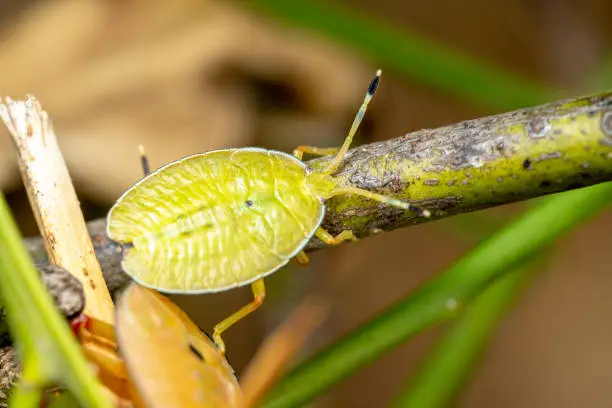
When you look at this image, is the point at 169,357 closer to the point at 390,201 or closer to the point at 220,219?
the point at 220,219

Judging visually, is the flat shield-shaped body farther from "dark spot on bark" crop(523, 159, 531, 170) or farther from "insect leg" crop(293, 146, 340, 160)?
"dark spot on bark" crop(523, 159, 531, 170)

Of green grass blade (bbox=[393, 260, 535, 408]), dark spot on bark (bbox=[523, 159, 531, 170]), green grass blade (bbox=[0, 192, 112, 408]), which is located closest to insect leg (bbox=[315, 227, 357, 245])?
dark spot on bark (bbox=[523, 159, 531, 170])

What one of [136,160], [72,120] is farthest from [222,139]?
[72,120]

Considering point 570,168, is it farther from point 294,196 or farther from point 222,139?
point 222,139

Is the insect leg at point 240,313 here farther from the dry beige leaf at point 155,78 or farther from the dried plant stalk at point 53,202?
the dry beige leaf at point 155,78

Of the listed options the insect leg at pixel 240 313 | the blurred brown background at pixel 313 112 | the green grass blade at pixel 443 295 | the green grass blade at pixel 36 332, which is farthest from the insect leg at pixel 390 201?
the blurred brown background at pixel 313 112

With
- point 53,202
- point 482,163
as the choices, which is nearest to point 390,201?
point 482,163
